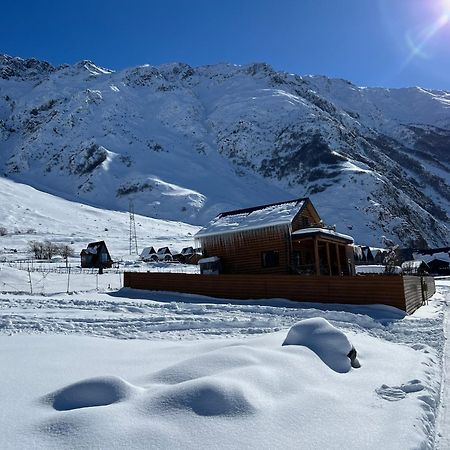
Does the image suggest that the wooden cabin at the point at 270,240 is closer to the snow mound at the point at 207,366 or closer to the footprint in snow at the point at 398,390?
the footprint in snow at the point at 398,390

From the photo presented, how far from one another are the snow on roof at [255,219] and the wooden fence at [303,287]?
4.85 meters

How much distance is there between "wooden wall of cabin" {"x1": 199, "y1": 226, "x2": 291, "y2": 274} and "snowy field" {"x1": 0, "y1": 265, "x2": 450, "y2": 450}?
13001 millimetres

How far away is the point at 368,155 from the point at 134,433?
410ft

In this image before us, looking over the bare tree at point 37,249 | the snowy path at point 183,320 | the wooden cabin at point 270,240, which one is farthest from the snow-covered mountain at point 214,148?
the snowy path at point 183,320

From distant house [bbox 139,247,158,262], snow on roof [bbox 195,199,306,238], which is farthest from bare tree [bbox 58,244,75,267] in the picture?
snow on roof [bbox 195,199,306,238]

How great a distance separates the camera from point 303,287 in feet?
55.0

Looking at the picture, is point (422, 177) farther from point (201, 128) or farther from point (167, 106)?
point (167, 106)

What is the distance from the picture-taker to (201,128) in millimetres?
128625

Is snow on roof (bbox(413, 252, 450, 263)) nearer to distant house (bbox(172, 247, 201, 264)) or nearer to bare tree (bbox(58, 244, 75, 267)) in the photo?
distant house (bbox(172, 247, 201, 264))

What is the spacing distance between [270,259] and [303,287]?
5873 millimetres

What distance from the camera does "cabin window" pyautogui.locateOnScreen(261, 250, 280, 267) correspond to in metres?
22.4

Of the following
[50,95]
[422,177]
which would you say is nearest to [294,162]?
[422,177]

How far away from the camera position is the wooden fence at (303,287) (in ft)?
49.0

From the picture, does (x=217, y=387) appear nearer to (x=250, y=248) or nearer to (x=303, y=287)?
(x=303, y=287)
